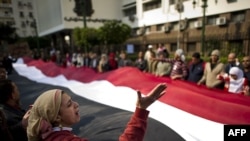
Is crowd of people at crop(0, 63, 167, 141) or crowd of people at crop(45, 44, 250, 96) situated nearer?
crowd of people at crop(0, 63, 167, 141)

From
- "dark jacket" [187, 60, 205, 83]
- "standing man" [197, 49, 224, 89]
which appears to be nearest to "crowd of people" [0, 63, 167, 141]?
"standing man" [197, 49, 224, 89]

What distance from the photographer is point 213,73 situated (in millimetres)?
2695

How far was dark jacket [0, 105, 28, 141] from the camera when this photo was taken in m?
1.29

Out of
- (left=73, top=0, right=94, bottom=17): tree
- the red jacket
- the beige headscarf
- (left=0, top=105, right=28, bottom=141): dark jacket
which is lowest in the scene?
Answer: (left=0, top=105, right=28, bottom=141): dark jacket

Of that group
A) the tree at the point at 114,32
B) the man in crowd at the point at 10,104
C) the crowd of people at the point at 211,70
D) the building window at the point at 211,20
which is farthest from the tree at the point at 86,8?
the man in crowd at the point at 10,104

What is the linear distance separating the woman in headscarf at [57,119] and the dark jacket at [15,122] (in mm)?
494

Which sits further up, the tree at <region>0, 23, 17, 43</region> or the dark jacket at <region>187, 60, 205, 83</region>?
the tree at <region>0, 23, 17, 43</region>

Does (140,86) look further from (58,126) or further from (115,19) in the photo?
(115,19)

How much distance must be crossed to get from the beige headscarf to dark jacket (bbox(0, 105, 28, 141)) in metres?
0.53

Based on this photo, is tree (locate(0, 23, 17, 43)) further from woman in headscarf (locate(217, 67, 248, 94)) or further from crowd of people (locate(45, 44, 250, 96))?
woman in headscarf (locate(217, 67, 248, 94))

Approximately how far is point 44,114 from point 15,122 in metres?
0.73

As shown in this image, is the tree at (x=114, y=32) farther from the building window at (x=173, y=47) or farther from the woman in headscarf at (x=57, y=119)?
the woman in headscarf at (x=57, y=119)

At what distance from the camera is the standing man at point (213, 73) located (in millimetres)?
2604

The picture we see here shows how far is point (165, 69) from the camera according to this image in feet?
11.4
